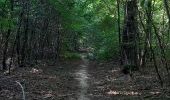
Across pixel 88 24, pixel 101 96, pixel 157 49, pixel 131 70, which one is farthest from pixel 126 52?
pixel 88 24

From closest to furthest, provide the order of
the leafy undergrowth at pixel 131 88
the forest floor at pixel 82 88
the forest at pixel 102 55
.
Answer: the leafy undergrowth at pixel 131 88 → the forest floor at pixel 82 88 → the forest at pixel 102 55

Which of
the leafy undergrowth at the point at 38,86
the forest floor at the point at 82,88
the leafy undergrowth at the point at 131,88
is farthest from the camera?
the leafy undergrowth at the point at 38,86

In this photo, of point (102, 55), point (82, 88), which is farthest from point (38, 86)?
point (102, 55)

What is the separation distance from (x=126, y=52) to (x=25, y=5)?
7171 millimetres

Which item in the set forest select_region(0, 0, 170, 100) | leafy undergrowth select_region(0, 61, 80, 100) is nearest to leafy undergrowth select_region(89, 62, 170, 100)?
forest select_region(0, 0, 170, 100)

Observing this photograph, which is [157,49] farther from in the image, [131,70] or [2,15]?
[2,15]

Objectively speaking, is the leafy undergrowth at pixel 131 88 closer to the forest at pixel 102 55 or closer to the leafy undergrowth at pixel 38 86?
the forest at pixel 102 55

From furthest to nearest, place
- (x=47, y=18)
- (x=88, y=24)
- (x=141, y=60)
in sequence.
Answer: (x=88, y=24) → (x=47, y=18) → (x=141, y=60)

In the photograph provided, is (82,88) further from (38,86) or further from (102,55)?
(102,55)

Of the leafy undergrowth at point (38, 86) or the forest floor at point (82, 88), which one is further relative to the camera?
the leafy undergrowth at point (38, 86)

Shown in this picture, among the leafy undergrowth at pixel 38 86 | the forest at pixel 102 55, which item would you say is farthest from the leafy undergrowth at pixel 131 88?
the leafy undergrowth at pixel 38 86

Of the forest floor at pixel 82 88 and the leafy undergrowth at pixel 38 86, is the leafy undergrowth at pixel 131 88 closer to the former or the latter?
the forest floor at pixel 82 88

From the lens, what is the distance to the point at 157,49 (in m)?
19.4

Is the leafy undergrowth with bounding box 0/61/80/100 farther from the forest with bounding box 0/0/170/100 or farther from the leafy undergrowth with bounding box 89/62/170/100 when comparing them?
the leafy undergrowth with bounding box 89/62/170/100
